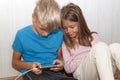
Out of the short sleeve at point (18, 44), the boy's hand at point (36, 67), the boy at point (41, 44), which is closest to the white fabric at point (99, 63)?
the boy at point (41, 44)

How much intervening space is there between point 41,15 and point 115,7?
26.9 inches

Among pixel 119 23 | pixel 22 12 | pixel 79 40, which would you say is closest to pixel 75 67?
pixel 79 40

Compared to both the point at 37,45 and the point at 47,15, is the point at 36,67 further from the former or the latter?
the point at 47,15

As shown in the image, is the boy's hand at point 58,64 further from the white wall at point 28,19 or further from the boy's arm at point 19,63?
the white wall at point 28,19

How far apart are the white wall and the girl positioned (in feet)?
0.67

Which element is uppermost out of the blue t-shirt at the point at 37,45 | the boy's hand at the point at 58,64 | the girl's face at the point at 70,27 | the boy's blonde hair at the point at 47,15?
the boy's blonde hair at the point at 47,15

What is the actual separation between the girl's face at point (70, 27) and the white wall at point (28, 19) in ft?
0.69

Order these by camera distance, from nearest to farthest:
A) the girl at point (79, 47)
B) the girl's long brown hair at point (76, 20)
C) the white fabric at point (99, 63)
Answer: the white fabric at point (99, 63) → the girl at point (79, 47) → the girl's long brown hair at point (76, 20)

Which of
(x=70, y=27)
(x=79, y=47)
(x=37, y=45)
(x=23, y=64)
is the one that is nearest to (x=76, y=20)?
(x=70, y=27)

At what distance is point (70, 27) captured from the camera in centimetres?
134

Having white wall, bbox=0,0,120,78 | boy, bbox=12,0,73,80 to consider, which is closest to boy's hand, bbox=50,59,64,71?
boy, bbox=12,0,73,80

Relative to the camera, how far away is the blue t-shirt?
4.14ft

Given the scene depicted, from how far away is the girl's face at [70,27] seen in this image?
1329mm

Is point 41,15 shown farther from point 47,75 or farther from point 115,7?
point 115,7
